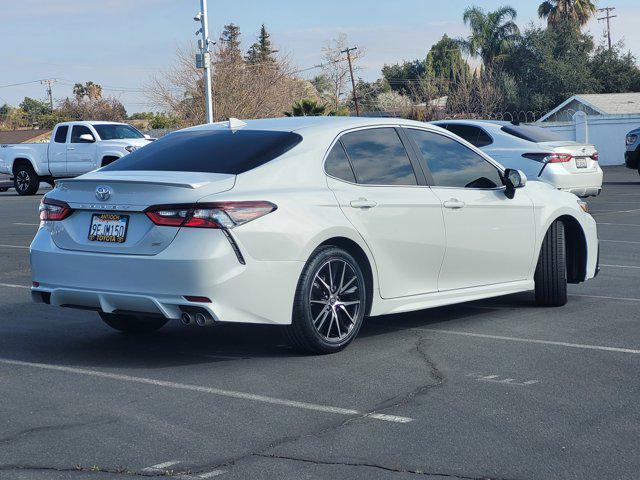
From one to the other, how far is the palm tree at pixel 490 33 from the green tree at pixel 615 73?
27.8ft

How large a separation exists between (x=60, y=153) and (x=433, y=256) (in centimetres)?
2367

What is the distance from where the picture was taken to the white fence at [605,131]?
146 ft

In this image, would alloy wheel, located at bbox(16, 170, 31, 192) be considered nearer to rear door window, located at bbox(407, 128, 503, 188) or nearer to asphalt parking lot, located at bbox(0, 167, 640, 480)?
asphalt parking lot, located at bbox(0, 167, 640, 480)

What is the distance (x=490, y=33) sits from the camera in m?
78.7

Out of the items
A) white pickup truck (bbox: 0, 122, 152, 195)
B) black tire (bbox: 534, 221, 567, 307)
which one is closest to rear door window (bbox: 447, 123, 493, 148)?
black tire (bbox: 534, 221, 567, 307)

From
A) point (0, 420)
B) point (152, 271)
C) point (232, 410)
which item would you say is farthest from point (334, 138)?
point (0, 420)

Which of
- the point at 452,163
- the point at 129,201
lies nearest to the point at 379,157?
the point at 452,163

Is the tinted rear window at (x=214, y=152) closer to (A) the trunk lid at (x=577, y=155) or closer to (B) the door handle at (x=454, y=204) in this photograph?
(B) the door handle at (x=454, y=204)

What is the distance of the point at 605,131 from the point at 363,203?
3939 cm

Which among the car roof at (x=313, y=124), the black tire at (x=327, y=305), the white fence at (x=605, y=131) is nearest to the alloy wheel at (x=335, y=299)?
the black tire at (x=327, y=305)

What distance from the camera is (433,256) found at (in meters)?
7.93

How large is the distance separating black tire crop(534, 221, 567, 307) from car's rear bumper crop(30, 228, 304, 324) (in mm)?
3049

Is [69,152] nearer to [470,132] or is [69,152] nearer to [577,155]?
[470,132]

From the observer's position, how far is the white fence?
146ft
